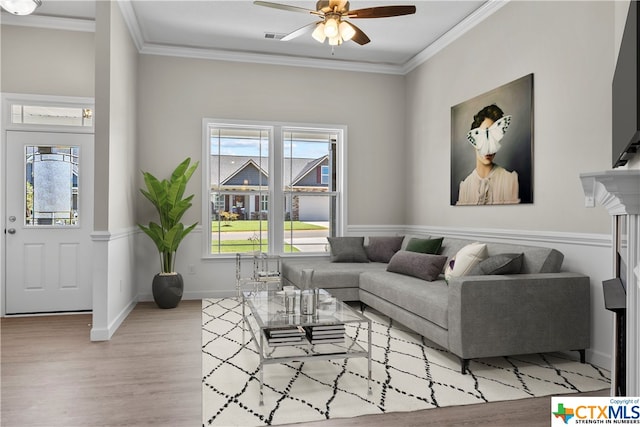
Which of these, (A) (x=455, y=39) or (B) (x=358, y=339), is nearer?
(B) (x=358, y=339)

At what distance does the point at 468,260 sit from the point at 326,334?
1.61 meters

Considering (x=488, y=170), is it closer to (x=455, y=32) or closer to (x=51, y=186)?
(x=455, y=32)

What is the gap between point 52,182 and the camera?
4844mm

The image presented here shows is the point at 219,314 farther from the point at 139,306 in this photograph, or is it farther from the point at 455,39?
the point at 455,39

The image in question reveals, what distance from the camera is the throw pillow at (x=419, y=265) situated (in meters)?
4.12

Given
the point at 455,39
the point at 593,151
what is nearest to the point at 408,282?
the point at 593,151

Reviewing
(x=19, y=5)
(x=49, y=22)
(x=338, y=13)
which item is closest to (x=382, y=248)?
(x=338, y=13)

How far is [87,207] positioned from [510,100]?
4490mm

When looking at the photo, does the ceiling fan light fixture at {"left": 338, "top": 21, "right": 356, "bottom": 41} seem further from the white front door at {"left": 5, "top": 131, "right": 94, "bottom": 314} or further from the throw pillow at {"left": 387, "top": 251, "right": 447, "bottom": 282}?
the white front door at {"left": 5, "top": 131, "right": 94, "bottom": 314}

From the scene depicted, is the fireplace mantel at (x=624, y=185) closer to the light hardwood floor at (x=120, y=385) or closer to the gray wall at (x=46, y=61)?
the light hardwood floor at (x=120, y=385)

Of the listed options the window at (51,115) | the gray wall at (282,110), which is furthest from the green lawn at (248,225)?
the window at (51,115)

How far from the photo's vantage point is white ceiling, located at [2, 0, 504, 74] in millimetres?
4508

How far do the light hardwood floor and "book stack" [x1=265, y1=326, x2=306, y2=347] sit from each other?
0.52 m

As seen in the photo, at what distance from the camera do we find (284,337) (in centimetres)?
280
